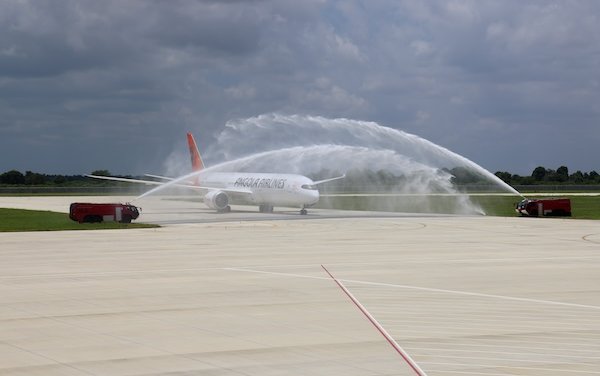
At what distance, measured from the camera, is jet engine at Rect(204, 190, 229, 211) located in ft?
250

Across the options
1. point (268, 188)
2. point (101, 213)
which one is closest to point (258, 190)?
point (268, 188)

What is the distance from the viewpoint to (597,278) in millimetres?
25844

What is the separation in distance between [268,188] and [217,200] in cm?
505

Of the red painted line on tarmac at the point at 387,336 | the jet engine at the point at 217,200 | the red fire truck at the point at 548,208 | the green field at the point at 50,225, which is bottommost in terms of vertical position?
the red painted line on tarmac at the point at 387,336

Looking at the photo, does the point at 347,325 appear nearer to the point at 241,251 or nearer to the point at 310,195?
the point at 241,251

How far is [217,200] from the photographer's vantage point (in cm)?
7625

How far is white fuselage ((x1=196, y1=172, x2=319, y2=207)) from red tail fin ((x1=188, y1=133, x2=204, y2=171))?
1092 centimetres

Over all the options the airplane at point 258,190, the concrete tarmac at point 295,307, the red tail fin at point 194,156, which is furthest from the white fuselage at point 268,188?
the concrete tarmac at point 295,307

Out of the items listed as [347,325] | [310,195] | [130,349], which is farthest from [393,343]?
[310,195]

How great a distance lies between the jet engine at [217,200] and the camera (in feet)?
250

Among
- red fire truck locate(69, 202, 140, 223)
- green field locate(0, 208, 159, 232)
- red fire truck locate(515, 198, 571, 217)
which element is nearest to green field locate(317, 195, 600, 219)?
red fire truck locate(515, 198, 571, 217)

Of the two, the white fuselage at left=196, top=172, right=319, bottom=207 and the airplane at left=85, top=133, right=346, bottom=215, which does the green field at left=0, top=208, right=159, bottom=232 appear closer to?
the airplane at left=85, top=133, right=346, bottom=215

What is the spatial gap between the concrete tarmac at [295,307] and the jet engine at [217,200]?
3452 centimetres

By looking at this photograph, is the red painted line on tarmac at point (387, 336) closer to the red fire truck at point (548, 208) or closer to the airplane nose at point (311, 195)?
the red fire truck at point (548, 208)
